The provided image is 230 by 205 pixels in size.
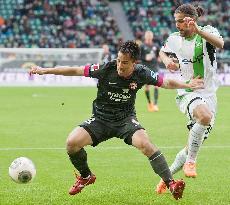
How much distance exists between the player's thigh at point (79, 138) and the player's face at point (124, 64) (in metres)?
0.84

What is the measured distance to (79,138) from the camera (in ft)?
27.8

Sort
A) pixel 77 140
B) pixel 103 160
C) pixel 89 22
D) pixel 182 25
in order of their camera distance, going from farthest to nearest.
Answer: pixel 89 22, pixel 103 160, pixel 182 25, pixel 77 140

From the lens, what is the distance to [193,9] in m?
8.98

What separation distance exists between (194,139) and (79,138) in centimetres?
161

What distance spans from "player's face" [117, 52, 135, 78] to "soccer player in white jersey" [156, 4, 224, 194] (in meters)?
0.96

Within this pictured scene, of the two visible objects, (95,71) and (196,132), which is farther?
(196,132)

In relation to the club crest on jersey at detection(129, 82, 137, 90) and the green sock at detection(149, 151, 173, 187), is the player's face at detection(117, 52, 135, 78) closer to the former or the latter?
the club crest on jersey at detection(129, 82, 137, 90)

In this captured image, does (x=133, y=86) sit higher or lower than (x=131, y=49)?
lower

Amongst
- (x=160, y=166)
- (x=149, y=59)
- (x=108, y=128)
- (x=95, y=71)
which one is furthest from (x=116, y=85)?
(x=149, y=59)

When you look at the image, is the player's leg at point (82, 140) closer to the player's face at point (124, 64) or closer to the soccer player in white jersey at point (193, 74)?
the player's face at point (124, 64)

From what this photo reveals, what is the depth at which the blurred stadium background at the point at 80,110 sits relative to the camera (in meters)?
9.12

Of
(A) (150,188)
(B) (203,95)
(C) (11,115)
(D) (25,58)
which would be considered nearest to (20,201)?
(A) (150,188)

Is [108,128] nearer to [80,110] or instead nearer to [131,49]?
[131,49]

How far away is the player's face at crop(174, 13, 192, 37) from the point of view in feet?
29.2
